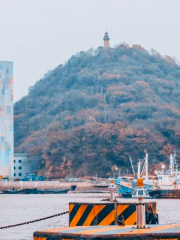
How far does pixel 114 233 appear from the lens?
9.96 metres

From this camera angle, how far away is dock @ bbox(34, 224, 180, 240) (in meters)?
9.71

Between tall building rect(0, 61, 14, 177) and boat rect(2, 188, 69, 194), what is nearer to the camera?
boat rect(2, 188, 69, 194)

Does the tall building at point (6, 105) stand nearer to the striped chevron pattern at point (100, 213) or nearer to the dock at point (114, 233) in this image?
the striped chevron pattern at point (100, 213)

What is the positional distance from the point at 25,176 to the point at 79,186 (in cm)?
2284

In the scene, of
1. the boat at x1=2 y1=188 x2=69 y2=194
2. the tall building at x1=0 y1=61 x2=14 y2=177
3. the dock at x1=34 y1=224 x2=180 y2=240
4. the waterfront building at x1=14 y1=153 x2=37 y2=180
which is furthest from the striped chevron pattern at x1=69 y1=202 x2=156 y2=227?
the waterfront building at x1=14 y1=153 x2=37 y2=180

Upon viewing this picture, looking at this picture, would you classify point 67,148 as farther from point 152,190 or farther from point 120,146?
point 152,190

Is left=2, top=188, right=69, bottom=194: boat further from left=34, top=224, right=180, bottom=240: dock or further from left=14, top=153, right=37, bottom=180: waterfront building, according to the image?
left=34, top=224, right=180, bottom=240: dock

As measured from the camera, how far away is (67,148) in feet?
635

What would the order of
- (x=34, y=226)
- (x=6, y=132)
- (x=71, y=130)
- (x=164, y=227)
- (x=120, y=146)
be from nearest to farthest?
(x=164, y=227)
(x=34, y=226)
(x=6, y=132)
(x=120, y=146)
(x=71, y=130)

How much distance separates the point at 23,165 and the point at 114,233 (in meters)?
184

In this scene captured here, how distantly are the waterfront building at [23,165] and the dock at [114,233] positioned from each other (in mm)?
178618

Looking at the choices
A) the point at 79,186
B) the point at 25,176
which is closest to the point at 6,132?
the point at 79,186

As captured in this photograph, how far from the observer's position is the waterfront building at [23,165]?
19025cm

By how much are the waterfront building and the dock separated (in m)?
179
